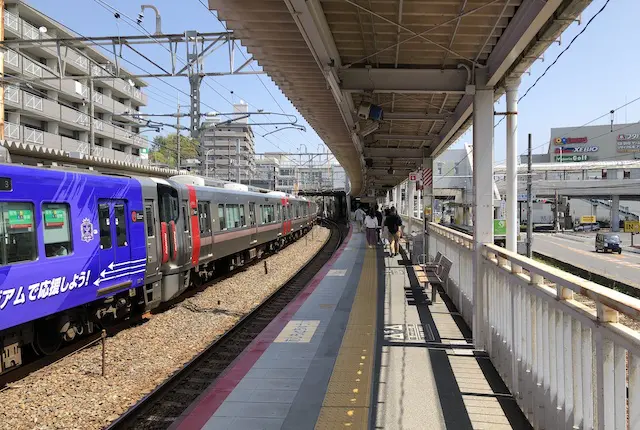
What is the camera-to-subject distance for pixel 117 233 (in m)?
8.48

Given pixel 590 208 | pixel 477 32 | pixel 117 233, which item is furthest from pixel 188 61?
pixel 590 208

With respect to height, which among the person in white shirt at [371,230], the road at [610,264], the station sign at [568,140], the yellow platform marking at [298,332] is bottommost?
the road at [610,264]

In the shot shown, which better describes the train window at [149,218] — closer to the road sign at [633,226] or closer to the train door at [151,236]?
the train door at [151,236]

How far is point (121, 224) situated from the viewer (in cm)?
862

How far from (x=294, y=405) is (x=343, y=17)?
432cm

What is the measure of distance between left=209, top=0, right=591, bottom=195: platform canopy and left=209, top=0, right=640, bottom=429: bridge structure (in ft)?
0.06

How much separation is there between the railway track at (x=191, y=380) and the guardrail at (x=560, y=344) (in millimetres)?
3320

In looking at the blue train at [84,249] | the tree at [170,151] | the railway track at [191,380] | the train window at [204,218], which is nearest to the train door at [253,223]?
the train window at [204,218]

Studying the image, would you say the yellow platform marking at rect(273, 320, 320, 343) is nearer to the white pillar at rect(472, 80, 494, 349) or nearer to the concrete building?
the white pillar at rect(472, 80, 494, 349)

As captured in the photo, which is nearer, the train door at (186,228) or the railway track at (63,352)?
the railway track at (63,352)

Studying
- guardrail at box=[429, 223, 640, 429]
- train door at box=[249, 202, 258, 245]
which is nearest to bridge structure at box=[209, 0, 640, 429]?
guardrail at box=[429, 223, 640, 429]

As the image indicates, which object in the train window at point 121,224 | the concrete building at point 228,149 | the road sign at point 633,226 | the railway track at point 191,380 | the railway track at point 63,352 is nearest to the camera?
the railway track at point 191,380

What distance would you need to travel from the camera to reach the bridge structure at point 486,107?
3.02 m

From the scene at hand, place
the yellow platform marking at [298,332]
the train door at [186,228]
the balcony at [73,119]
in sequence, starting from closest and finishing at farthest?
the yellow platform marking at [298,332]
the train door at [186,228]
the balcony at [73,119]
